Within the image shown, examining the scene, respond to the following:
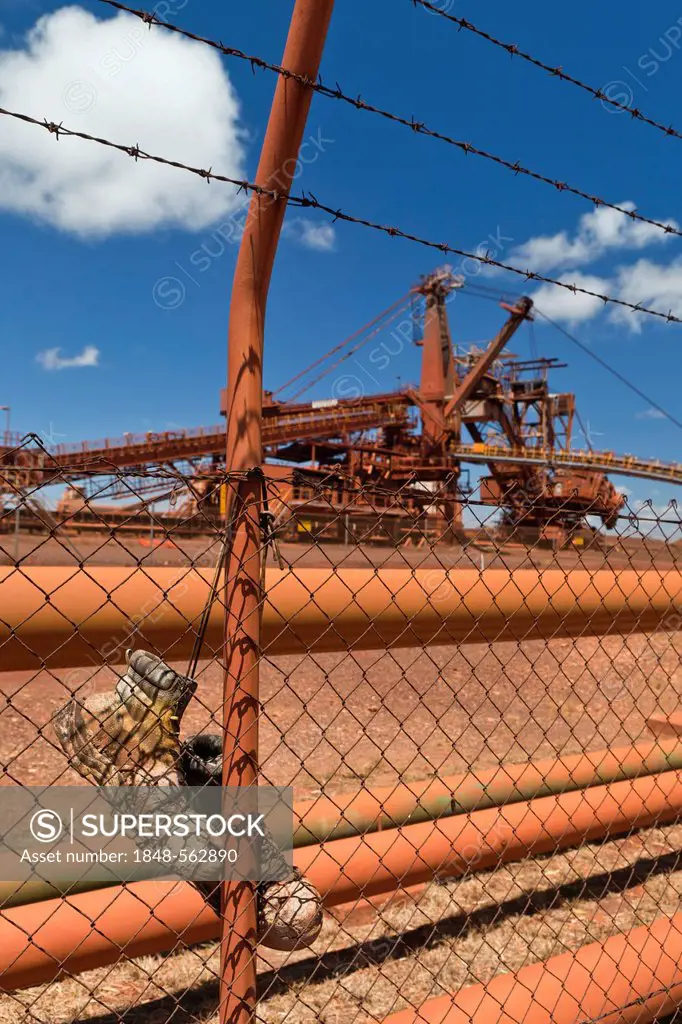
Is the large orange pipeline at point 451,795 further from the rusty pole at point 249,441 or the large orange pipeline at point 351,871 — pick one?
the rusty pole at point 249,441

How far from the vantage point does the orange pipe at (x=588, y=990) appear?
253cm

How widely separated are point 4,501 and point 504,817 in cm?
250

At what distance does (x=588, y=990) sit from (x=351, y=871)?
3.25 feet

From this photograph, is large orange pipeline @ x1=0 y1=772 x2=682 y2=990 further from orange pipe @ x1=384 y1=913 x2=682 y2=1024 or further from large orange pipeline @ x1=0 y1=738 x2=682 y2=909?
orange pipe @ x1=384 y1=913 x2=682 y2=1024

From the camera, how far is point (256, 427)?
6.48 feet

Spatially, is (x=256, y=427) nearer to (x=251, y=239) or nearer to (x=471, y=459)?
(x=251, y=239)

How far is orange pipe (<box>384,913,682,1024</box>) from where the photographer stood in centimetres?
253

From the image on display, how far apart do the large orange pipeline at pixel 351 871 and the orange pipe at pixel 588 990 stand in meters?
0.43

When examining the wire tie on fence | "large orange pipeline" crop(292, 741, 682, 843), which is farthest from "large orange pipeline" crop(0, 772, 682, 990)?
the wire tie on fence

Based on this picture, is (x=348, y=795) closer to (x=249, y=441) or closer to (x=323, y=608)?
(x=323, y=608)

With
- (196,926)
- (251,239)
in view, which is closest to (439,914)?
(196,926)

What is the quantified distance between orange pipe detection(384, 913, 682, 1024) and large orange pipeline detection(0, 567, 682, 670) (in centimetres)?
121

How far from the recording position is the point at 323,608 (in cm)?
212

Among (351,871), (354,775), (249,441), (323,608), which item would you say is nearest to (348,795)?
(354,775)
